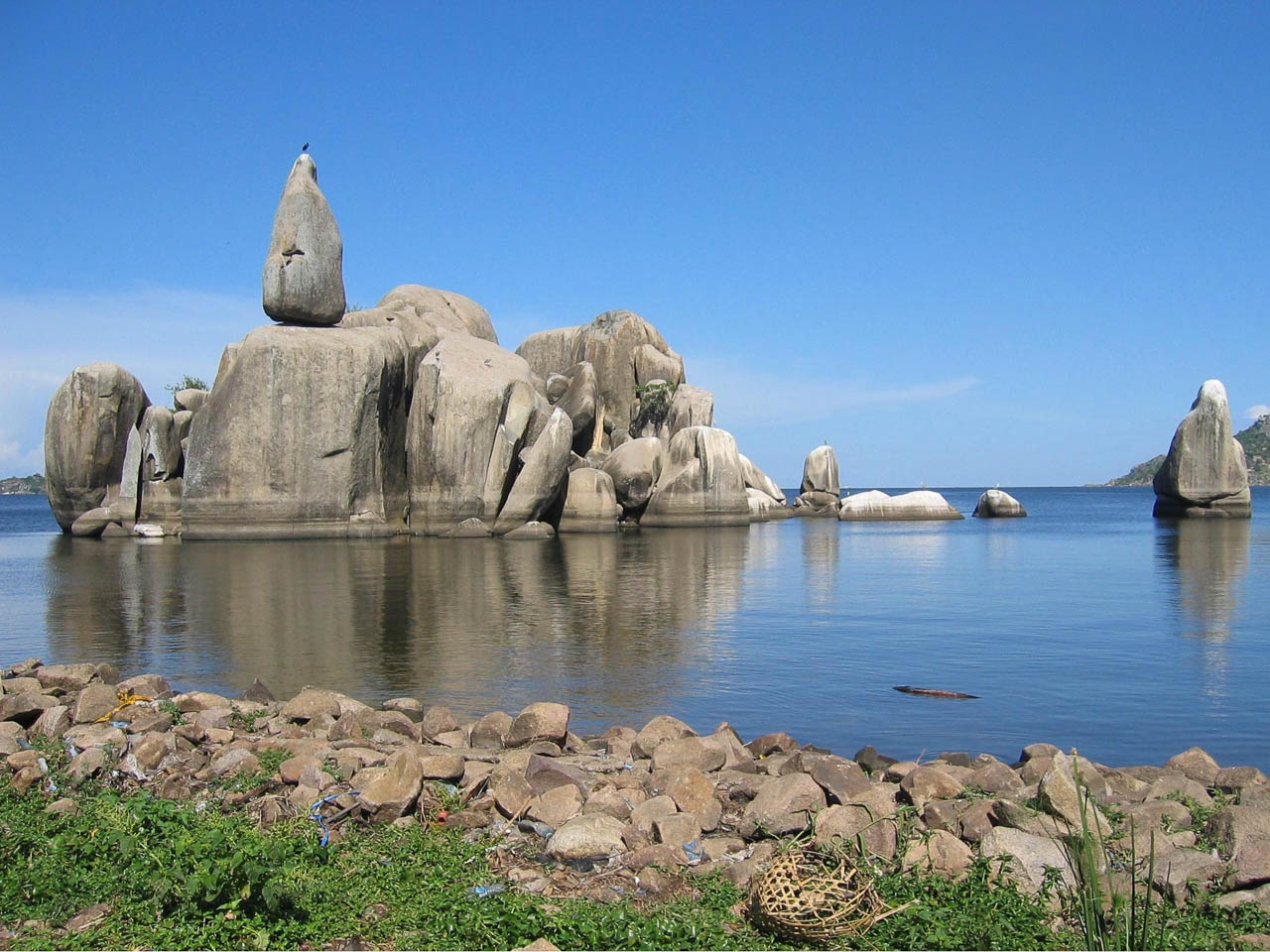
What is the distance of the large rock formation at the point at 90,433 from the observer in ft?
148

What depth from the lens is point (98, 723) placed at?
930 cm

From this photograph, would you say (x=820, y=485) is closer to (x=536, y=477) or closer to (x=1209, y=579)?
(x=536, y=477)

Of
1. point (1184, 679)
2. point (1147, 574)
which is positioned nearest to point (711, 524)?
point (1147, 574)

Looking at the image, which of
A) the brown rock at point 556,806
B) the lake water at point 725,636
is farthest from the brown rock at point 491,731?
the brown rock at point 556,806

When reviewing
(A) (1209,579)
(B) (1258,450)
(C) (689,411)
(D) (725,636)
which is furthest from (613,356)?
(B) (1258,450)

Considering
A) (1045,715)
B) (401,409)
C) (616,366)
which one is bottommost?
(1045,715)

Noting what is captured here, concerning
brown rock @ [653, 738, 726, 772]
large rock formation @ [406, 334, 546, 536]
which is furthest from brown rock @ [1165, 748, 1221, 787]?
large rock formation @ [406, 334, 546, 536]

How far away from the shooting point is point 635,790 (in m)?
7.52

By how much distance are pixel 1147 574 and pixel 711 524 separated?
2447cm

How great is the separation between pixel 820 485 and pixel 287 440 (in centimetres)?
4322

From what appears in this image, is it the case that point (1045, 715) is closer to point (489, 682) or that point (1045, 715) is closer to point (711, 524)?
point (489, 682)

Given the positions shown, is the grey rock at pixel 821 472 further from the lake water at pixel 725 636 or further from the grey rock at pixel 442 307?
the lake water at pixel 725 636

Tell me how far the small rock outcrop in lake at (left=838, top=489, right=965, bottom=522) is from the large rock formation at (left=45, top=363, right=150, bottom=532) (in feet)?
137

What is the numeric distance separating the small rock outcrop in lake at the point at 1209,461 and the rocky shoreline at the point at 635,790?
54.5 m
